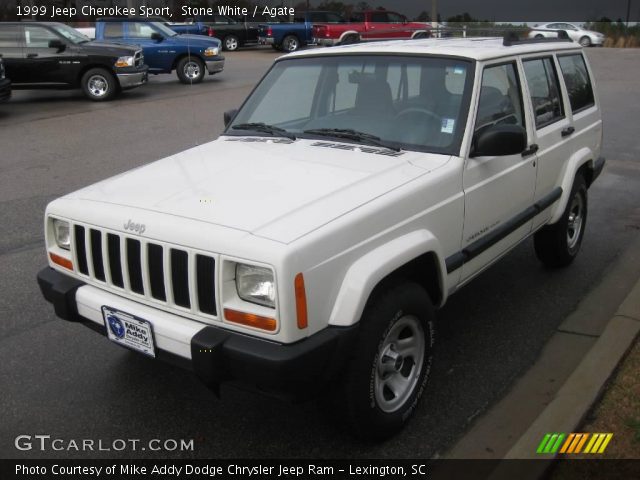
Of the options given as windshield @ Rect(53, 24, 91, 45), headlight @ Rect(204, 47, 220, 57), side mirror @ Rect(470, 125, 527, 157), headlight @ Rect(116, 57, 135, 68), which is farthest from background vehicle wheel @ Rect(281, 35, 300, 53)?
side mirror @ Rect(470, 125, 527, 157)

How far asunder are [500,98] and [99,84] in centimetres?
1260

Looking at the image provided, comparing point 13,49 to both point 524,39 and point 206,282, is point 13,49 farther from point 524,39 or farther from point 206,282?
point 206,282

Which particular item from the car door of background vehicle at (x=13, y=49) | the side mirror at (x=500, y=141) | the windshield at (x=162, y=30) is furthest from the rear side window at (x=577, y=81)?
the windshield at (x=162, y=30)

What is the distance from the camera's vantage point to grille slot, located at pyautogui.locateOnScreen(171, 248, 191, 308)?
278 cm

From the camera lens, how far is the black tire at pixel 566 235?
5.05 meters

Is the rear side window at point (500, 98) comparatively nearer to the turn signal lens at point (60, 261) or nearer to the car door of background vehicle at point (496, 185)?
the car door of background vehicle at point (496, 185)

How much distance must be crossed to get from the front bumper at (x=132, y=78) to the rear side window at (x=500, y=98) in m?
12.1

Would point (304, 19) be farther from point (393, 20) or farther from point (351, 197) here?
point (351, 197)

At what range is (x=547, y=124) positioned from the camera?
4.61 metres

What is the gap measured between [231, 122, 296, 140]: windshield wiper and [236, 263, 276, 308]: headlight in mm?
1505

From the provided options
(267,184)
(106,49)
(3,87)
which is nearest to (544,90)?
(267,184)

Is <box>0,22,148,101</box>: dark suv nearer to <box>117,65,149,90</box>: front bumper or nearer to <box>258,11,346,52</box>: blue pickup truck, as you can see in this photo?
<box>117,65,149,90</box>: front bumper

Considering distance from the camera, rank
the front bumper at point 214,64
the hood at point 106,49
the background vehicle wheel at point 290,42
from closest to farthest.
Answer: the hood at point 106,49 < the front bumper at point 214,64 < the background vehicle wheel at point 290,42

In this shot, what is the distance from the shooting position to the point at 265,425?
3.34 m
